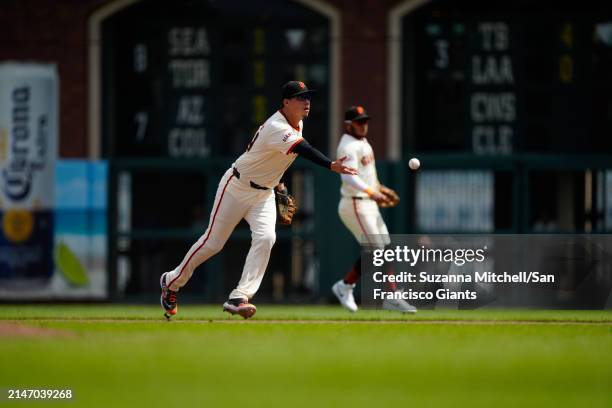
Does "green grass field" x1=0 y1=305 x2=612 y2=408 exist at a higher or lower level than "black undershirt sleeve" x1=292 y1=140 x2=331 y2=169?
lower

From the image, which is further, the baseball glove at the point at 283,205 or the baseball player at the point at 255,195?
the baseball glove at the point at 283,205

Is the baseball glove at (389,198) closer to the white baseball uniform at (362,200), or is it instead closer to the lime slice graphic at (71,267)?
the white baseball uniform at (362,200)

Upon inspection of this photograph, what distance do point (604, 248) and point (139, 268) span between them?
657 cm

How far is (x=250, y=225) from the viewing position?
11500mm

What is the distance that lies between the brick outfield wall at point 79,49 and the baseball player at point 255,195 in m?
6.18

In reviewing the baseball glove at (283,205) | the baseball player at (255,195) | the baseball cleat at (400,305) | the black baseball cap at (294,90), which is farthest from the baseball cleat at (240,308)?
the baseball cleat at (400,305)

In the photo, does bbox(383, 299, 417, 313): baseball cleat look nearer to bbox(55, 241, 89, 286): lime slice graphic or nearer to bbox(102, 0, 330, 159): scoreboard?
bbox(102, 0, 330, 159): scoreboard

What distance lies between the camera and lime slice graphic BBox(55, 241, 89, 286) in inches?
696

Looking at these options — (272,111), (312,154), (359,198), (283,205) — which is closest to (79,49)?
(272,111)

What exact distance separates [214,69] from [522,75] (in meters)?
4.25

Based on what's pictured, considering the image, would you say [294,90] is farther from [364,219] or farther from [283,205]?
[364,219]

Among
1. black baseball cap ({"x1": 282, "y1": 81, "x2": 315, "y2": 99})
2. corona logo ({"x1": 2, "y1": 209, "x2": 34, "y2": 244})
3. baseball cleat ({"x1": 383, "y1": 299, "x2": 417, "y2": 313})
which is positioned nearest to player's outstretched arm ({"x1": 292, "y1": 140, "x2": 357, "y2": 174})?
black baseball cap ({"x1": 282, "y1": 81, "x2": 315, "y2": 99})

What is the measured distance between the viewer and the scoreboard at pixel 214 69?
693 inches

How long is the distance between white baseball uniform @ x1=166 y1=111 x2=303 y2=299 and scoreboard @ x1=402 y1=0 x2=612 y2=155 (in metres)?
6.51
